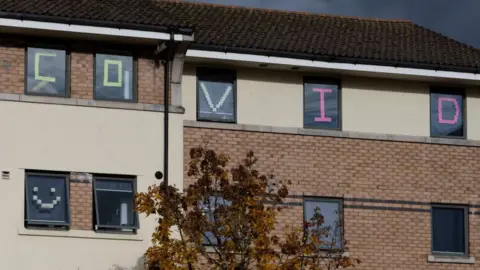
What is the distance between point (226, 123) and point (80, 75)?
3.06 meters

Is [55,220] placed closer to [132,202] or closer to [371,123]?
[132,202]

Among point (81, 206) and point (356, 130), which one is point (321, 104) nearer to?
point (356, 130)

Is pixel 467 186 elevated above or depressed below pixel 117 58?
below

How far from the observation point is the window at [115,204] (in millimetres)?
29672

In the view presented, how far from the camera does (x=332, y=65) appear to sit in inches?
1232

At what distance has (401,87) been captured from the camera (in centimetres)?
3244

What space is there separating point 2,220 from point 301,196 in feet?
19.5

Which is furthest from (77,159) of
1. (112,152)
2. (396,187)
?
(396,187)

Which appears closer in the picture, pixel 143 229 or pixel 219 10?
pixel 143 229

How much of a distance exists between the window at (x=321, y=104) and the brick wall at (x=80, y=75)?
3129 mm

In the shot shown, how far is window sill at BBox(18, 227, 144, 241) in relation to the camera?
2902 cm

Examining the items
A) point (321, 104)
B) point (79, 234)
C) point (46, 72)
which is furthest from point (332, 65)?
point (79, 234)

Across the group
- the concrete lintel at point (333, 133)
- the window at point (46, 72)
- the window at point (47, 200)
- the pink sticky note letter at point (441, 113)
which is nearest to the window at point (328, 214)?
the concrete lintel at point (333, 133)

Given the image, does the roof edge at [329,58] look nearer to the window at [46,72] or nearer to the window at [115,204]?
the window at [46,72]
